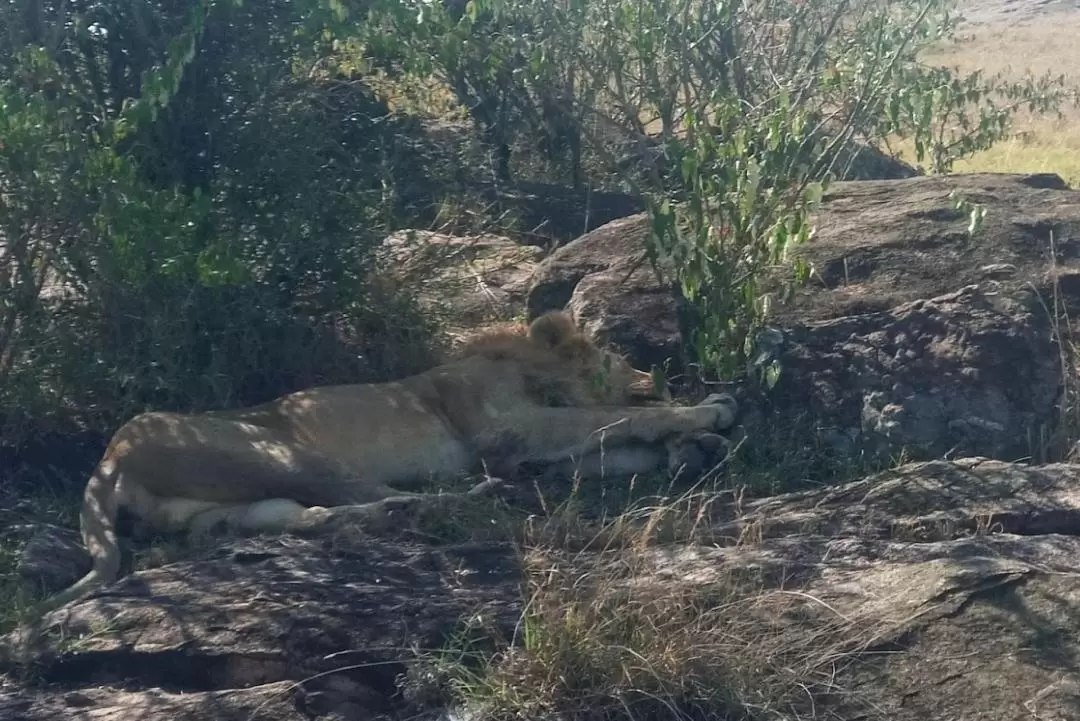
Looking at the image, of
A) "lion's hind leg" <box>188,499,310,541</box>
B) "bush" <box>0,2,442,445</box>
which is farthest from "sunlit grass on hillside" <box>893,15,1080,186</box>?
"lion's hind leg" <box>188,499,310,541</box>

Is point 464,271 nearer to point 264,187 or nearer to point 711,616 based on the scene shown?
point 264,187

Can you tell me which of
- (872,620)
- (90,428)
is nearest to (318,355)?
(90,428)

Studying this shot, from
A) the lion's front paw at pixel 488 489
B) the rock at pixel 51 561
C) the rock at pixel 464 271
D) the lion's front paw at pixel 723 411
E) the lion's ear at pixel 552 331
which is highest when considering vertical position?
the rock at pixel 464 271

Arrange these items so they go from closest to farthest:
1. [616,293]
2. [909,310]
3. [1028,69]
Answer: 1. [909,310]
2. [616,293]
3. [1028,69]

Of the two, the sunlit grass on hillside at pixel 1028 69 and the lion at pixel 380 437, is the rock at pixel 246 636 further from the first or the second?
the sunlit grass on hillside at pixel 1028 69

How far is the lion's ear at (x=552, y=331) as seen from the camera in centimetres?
645

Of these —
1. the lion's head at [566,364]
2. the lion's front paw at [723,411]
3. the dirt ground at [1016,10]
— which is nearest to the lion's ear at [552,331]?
the lion's head at [566,364]

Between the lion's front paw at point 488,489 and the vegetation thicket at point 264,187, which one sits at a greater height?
the vegetation thicket at point 264,187

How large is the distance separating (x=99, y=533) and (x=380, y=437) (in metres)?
1.32

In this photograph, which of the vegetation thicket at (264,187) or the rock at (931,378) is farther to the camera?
the vegetation thicket at (264,187)

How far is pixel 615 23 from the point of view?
7457mm

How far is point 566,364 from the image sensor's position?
640 cm

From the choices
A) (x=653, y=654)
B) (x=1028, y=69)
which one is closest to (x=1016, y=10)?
(x=1028, y=69)

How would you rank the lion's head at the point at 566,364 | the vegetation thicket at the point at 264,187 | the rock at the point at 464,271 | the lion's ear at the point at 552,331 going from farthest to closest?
the rock at the point at 464,271, the lion's ear at the point at 552,331, the lion's head at the point at 566,364, the vegetation thicket at the point at 264,187
